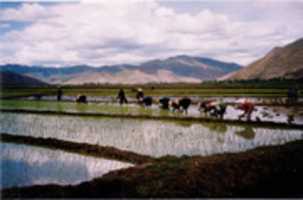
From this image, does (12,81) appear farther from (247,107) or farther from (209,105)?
(247,107)

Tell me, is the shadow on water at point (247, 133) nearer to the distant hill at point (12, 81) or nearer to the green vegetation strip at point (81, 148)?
the green vegetation strip at point (81, 148)

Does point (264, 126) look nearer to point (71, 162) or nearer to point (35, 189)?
point (71, 162)

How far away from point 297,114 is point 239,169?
1240cm

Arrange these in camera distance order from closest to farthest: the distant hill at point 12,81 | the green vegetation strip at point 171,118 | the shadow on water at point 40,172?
the shadow on water at point 40,172, the green vegetation strip at point 171,118, the distant hill at point 12,81

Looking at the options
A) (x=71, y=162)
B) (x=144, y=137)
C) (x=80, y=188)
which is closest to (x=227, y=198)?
(x=80, y=188)

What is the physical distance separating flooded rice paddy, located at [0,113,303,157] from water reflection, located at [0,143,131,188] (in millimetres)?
1346

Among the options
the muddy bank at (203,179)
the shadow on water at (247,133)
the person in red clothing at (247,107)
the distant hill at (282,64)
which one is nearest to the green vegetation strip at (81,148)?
the muddy bank at (203,179)

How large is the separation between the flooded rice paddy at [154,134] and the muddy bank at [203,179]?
1619 millimetres

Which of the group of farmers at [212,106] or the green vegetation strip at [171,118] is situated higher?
the group of farmers at [212,106]

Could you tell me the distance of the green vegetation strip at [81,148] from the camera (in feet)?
34.3

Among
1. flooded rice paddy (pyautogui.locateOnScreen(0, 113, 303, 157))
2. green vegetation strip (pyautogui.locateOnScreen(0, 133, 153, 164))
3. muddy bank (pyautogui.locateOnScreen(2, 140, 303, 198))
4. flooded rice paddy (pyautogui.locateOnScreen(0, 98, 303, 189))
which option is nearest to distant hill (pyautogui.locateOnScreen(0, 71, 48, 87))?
flooded rice paddy (pyautogui.locateOnScreen(0, 113, 303, 157))

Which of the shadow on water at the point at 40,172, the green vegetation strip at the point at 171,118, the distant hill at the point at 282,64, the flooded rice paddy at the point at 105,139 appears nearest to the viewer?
the shadow on water at the point at 40,172

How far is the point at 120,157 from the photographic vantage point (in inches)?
418

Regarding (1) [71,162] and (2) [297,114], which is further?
(2) [297,114]
